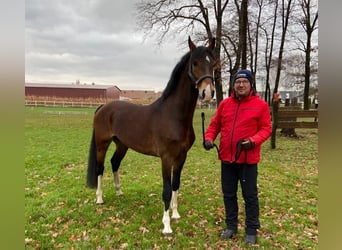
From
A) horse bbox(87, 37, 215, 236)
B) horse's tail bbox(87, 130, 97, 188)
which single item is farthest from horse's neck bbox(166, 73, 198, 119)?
horse's tail bbox(87, 130, 97, 188)

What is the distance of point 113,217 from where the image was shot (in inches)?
153

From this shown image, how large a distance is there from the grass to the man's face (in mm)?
1791

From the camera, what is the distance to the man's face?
298cm

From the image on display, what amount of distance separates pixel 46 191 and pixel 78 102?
26621 millimetres

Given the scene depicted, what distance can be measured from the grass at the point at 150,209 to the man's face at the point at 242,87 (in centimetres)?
179

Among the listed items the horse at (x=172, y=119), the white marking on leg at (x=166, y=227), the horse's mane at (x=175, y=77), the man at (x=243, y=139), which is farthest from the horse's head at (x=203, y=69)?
the white marking on leg at (x=166, y=227)

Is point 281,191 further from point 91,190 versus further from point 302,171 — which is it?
point 91,190

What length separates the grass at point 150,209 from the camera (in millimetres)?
3215

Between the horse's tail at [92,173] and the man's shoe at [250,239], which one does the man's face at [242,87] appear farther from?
the horse's tail at [92,173]

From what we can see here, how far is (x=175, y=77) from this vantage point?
3541 mm

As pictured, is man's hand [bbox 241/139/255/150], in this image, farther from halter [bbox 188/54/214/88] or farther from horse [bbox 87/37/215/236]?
halter [bbox 188/54/214/88]

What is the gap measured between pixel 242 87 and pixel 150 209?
2.38m

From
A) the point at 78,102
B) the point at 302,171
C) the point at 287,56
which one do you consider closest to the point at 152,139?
the point at 302,171

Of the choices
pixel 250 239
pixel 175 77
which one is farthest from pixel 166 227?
pixel 175 77
